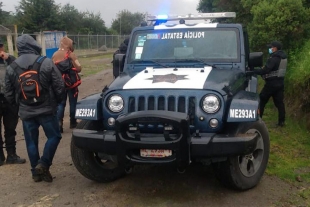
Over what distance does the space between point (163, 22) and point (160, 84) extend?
2.61 meters

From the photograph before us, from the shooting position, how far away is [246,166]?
181 inches

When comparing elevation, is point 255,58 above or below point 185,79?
above

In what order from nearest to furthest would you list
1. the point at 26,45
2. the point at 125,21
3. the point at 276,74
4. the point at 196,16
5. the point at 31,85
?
the point at 31,85 → the point at 26,45 → the point at 196,16 → the point at 276,74 → the point at 125,21

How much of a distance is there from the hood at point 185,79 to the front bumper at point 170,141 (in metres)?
0.52

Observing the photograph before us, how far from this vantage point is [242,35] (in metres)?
5.64

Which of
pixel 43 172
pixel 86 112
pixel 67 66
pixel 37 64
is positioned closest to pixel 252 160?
pixel 86 112

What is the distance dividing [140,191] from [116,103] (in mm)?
1069

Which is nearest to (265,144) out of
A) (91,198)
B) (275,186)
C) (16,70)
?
(275,186)

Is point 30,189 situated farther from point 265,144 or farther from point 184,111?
point 265,144

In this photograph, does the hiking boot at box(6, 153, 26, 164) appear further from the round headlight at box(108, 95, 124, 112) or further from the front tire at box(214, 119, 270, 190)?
the front tire at box(214, 119, 270, 190)

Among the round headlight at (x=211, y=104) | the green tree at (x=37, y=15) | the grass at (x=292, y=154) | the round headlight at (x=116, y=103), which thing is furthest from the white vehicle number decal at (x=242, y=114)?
the green tree at (x=37, y=15)

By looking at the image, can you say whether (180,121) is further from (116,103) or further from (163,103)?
(116,103)

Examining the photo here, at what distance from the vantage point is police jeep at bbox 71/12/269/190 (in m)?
3.97

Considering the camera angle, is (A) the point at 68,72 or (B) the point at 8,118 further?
(A) the point at 68,72
